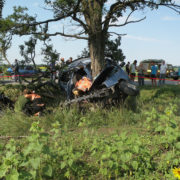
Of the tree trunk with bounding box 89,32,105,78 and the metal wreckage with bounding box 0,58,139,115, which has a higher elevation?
the tree trunk with bounding box 89,32,105,78

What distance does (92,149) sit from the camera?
3.54 meters

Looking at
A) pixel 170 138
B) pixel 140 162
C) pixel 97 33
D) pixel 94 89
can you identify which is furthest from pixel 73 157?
pixel 97 33

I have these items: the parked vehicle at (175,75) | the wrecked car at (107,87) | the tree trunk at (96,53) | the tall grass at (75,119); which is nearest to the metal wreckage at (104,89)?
the wrecked car at (107,87)

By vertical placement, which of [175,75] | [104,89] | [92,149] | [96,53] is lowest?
[92,149]

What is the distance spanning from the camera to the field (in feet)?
9.19

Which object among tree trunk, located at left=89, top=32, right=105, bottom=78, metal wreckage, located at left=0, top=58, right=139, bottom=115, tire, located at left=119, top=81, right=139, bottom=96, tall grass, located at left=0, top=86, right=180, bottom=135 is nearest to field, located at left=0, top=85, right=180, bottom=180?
tall grass, located at left=0, top=86, right=180, bottom=135

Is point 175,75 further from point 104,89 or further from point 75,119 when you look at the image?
point 75,119

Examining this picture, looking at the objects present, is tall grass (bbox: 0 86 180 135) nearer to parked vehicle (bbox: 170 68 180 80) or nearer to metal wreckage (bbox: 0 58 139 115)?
metal wreckage (bbox: 0 58 139 115)

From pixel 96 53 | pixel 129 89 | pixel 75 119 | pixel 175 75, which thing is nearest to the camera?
pixel 75 119

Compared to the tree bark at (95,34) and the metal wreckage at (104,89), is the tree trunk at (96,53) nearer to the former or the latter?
the tree bark at (95,34)

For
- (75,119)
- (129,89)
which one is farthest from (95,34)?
(75,119)

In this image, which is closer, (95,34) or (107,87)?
(107,87)

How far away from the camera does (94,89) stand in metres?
7.10

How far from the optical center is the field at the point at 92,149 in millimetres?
2801
